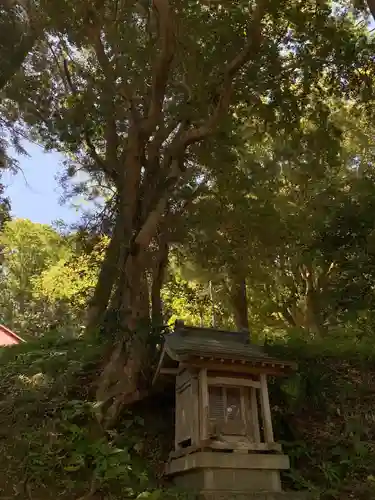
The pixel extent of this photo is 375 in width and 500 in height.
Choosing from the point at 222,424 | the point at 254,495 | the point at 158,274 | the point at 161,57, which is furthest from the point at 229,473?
the point at 161,57

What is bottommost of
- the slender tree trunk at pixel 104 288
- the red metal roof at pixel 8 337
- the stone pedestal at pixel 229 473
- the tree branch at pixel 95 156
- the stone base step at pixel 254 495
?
the stone base step at pixel 254 495

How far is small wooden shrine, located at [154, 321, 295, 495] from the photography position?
22.4ft

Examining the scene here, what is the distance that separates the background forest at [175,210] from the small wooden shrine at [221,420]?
0.64m

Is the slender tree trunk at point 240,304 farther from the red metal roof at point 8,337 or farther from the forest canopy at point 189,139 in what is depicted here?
the red metal roof at point 8,337

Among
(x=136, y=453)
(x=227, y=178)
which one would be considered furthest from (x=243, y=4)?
(x=136, y=453)

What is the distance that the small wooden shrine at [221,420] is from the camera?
6.84 metres

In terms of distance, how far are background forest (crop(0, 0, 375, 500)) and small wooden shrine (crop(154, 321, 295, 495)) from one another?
2.10 feet

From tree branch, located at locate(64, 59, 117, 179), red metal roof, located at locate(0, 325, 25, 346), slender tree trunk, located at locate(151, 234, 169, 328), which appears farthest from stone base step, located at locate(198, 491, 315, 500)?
red metal roof, located at locate(0, 325, 25, 346)

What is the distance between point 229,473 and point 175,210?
5.62 metres

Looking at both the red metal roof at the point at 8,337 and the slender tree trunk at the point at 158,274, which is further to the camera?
the red metal roof at the point at 8,337

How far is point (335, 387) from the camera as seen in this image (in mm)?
9516

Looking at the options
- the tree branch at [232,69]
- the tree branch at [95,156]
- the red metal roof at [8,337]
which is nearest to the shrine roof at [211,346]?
the tree branch at [232,69]

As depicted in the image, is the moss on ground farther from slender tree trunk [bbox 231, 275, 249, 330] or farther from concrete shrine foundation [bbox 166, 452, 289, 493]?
slender tree trunk [bbox 231, 275, 249, 330]

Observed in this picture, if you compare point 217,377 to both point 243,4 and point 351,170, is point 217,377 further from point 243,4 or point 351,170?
point 351,170
